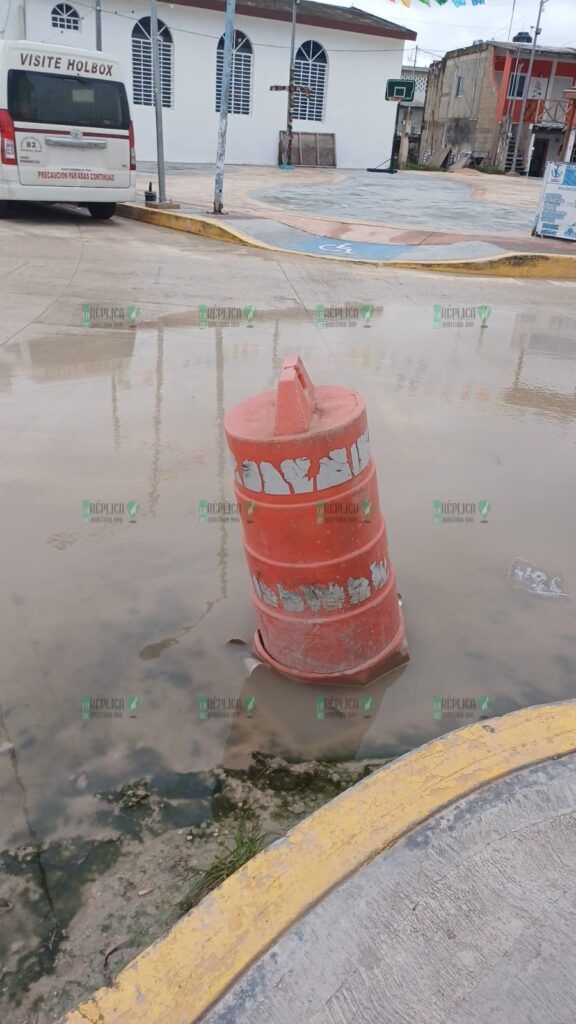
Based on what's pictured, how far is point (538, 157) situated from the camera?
123 ft

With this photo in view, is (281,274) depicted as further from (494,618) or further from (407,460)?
(494,618)

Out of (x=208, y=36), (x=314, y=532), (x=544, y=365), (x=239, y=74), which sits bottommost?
(x=544, y=365)

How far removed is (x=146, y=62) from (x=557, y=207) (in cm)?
1695

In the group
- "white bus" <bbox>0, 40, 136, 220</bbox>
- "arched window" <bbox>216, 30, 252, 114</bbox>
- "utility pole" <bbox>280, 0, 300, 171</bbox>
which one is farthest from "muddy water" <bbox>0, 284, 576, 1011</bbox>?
"arched window" <bbox>216, 30, 252, 114</bbox>

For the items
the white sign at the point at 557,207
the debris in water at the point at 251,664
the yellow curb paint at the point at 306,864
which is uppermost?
the white sign at the point at 557,207

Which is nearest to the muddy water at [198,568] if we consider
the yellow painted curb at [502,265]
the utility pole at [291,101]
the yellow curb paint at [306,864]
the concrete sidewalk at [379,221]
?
the yellow curb paint at [306,864]

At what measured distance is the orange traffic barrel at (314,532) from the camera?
7.74 ft

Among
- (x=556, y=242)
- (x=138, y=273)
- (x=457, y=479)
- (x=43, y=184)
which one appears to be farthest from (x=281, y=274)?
(x=457, y=479)

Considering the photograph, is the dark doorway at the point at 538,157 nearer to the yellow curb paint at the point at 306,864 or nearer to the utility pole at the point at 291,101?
the utility pole at the point at 291,101

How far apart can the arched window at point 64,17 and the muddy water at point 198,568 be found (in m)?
21.3

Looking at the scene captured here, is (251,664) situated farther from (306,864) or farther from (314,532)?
(306,864)

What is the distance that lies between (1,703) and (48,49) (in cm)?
1125

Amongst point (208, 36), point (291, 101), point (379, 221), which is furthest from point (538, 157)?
point (379, 221)

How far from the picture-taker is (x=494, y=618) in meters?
3.18
